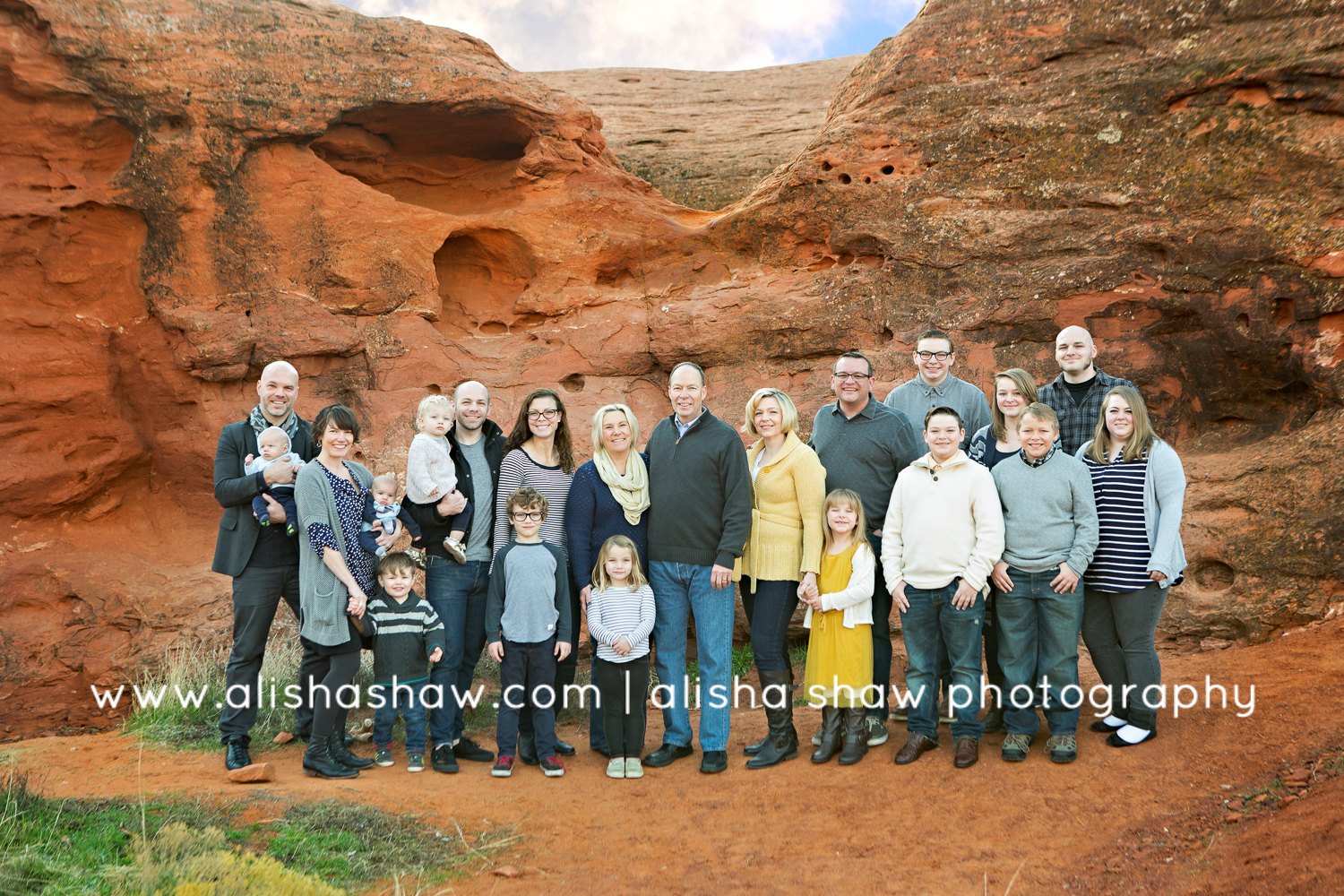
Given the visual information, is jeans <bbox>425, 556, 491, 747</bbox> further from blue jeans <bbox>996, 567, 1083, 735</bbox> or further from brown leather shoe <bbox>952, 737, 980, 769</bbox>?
blue jeans <bbox>996, 567, 1083, 735</bbox>

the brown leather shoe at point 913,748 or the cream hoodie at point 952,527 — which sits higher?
the cream hoodie at point 952,527

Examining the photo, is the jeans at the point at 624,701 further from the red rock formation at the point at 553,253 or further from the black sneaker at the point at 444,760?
the red rock formation at the point at 553,253

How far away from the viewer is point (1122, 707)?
16.5 ft

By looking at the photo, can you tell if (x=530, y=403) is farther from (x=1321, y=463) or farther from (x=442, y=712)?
(x=1321, y=463)

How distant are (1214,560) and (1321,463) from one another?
980 millimetres

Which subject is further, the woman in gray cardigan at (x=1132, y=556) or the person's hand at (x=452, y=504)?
Answer: the person's hand at (x=452, y=504)

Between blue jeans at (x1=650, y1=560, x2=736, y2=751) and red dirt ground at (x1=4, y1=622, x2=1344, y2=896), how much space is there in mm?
302

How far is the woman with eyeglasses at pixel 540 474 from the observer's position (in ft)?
17.1

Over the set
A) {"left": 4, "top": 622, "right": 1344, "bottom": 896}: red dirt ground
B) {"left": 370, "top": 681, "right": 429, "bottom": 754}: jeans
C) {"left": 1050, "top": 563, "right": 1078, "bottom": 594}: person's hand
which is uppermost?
{"left": 1050, "top": 563, "right": 1078, "bottom": 594}: person's hand

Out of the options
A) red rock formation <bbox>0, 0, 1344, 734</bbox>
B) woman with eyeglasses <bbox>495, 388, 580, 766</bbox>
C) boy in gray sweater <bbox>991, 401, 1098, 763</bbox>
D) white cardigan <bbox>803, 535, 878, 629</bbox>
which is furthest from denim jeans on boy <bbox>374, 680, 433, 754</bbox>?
red rock formation <bbox>0, 0, 1344, 734</bbox>

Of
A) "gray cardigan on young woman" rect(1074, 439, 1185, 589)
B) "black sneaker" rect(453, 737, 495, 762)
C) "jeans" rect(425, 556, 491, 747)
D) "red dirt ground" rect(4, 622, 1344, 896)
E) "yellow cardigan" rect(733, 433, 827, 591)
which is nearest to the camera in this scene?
"red dirt ground" rect(4, 622, 1344, 896)

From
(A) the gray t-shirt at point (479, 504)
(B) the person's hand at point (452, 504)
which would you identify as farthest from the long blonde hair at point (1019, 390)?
(B) the person's hand at point (452, 504)

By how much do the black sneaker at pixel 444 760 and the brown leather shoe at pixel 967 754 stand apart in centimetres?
266

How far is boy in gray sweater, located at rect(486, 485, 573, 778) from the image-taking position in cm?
500
